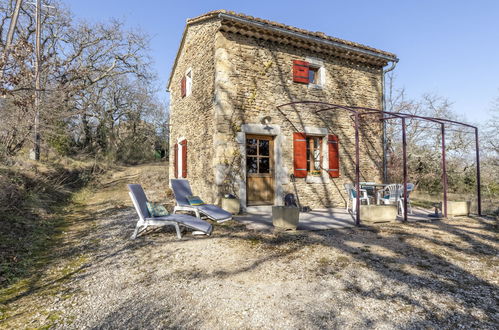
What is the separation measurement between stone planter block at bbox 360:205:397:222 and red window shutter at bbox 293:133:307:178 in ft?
6.80

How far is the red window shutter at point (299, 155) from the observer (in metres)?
7.43

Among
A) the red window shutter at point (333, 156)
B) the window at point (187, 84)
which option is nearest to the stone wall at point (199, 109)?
the window at point (187, 84)

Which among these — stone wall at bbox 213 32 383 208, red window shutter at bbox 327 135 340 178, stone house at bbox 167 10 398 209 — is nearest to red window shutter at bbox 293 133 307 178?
stone house at bbox 167 10 398 209

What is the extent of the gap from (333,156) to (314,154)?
1.75 ft

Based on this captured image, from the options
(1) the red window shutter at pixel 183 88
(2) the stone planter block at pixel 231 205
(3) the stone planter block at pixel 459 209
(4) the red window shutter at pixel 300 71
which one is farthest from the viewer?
(1) the red window shutter at pixel 183 88

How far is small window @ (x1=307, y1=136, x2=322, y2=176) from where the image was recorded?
7.96 meters

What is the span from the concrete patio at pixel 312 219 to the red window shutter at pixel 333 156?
106 cm

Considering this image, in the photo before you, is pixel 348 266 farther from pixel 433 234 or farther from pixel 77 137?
pixel 77 137

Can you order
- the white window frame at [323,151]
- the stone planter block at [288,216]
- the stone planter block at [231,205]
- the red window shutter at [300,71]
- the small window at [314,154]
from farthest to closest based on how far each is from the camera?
the small window at [314,154] < the white window frame at [323,151] < the red window shutter at [300,71] < the stone planter block at [231,205] < the stone planter block at [288,216]

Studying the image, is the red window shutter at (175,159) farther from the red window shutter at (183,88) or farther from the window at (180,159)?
the red window shutter at (183,88)

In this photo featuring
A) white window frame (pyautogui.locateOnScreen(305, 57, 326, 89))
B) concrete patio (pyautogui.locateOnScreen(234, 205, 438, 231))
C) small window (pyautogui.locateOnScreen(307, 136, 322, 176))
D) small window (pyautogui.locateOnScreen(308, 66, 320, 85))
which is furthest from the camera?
small window (pyautogui.locateOnScreen(308, 66, 320, 85))

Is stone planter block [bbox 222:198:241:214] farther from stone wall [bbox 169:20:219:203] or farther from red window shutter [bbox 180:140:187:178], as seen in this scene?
red window shutter [bbox 180:140:187:178]

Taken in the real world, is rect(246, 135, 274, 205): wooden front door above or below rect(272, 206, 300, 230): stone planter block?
above

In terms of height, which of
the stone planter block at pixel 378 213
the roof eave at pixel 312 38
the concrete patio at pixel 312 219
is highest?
the roof eave at pixel 312 38
